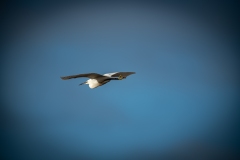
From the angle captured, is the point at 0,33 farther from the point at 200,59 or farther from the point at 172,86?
the point at 200,59

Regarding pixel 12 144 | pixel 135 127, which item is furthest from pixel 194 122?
pixel 12 144

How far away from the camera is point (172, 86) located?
201 cm

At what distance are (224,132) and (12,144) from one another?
162 centimetres

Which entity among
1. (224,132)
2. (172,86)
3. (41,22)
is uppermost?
(41,22)

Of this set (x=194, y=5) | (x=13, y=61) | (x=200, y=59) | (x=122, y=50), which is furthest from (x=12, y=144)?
(x=194, y=5)

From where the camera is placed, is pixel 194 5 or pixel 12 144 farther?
pixel 194 5

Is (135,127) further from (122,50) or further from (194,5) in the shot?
(194,5)

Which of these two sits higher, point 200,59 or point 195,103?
point 200,59

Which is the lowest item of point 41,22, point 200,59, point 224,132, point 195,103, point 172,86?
point 224,132

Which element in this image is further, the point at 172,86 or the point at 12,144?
the point at 172,86

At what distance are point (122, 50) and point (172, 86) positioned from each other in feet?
1.60

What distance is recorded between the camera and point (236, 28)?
2.05 meters

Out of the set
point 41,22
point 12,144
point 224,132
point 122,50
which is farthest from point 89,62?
point 224,132

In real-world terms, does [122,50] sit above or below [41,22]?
below
